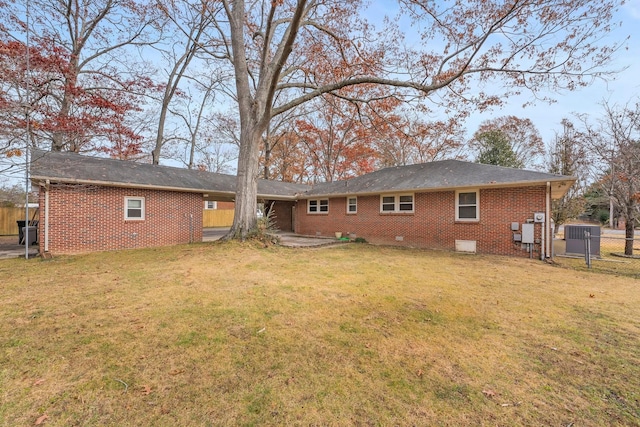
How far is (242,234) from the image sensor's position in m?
10.1

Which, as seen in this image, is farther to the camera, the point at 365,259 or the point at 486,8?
the point at 365,259

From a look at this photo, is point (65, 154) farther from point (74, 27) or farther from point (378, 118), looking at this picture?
point (378, 118)

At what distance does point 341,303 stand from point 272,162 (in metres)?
24.8

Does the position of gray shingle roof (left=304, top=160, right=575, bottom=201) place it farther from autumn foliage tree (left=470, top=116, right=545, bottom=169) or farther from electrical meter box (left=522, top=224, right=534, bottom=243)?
autumn foliage tree (left=470, top=116, right=545, bottom=169)

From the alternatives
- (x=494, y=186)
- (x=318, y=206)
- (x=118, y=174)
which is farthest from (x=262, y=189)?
(x=494, y=186)

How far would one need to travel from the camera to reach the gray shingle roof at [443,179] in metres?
9.25

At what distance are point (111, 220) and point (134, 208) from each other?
0.86m

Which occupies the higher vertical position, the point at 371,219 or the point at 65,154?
the point at 65,154

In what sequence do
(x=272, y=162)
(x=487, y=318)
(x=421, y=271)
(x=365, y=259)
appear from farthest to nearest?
(x=272, y=162), (x=365, y=259), (x=421, y=271), (x=487, y=318)

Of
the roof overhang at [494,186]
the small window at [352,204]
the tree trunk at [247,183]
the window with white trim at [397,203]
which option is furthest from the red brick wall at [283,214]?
the tree trunk at [247,183]

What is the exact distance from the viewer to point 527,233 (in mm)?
9242

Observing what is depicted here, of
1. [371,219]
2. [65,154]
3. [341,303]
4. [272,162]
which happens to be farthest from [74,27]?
[341,303]

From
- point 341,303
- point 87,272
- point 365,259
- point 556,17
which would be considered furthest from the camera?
point 365,259

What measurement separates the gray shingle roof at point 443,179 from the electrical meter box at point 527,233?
141 centimetres
